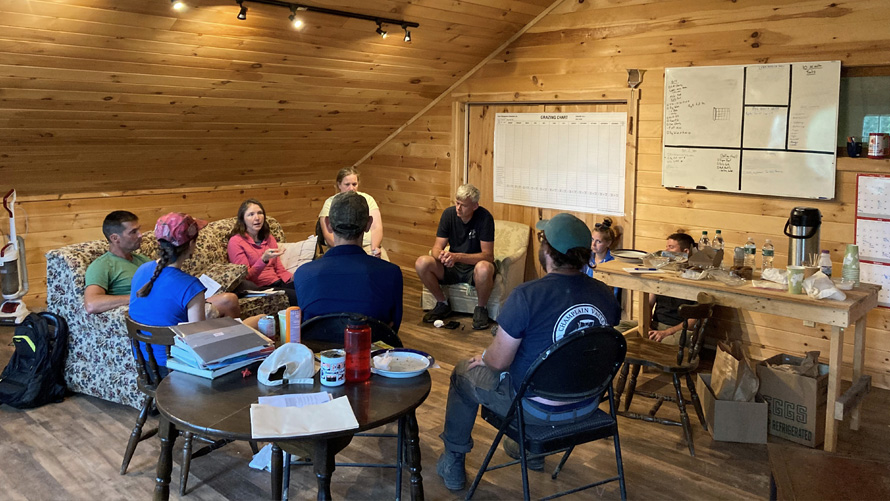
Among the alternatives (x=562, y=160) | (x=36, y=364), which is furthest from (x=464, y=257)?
(x=36, y=364)

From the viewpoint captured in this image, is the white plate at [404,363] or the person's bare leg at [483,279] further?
the person's bare leg at [483,279]

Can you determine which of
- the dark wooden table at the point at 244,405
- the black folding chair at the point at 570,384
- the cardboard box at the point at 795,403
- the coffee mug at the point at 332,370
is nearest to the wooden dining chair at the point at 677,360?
the cardboard box at the point at 795,403

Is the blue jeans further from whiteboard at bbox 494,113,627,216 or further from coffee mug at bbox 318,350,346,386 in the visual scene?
whiteboard at bbox 494,113,627,216

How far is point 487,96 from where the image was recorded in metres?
6.11

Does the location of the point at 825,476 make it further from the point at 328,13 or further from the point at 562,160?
the point at 562,160

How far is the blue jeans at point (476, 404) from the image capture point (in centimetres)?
280

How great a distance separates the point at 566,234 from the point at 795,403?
165 cm

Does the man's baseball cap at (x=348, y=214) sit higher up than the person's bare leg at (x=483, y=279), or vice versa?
the man's baseball cap at (x=348, y=214)

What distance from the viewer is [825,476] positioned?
2.08m

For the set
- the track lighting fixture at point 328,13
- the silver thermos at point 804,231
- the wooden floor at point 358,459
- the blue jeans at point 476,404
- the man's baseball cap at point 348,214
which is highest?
the track lighting fixture at point 328,13

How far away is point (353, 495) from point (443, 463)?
37 cm

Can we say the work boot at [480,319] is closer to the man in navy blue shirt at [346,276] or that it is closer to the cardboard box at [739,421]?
the cardboard box at [739,421]

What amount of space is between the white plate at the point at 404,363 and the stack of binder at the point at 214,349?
0.39m

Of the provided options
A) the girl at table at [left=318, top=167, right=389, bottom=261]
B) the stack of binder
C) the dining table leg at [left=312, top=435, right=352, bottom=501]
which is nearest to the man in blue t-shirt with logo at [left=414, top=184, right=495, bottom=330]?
the girl at table at [left=318, top=167, right=389, bottom=261]
